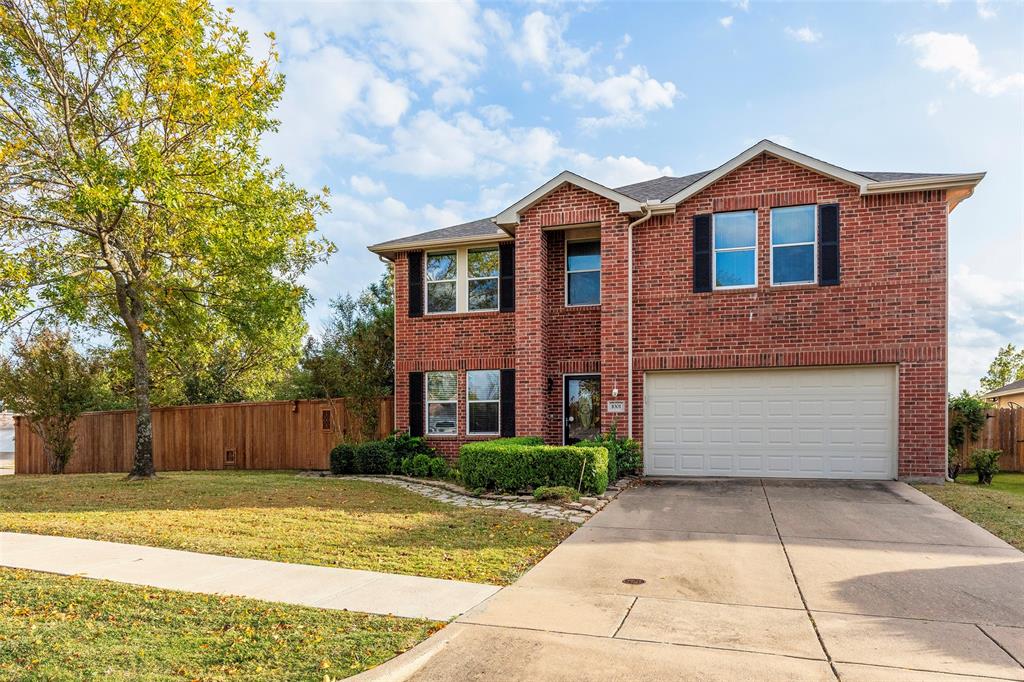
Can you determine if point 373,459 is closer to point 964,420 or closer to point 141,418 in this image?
point 141,418

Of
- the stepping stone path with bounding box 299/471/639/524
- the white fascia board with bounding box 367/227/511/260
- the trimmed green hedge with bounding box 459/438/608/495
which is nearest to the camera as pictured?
the stepping stone path with bounding box 299/471/639/524

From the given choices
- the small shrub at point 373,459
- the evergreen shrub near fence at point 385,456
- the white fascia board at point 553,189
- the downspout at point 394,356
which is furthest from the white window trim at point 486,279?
the small shrub at point 373,459

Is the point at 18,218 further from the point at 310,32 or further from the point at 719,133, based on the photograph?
the point at 719,133

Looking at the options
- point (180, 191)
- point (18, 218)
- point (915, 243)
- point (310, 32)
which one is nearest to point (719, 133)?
point (915, 243)

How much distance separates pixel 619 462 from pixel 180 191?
32.3 feet

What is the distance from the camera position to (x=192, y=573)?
656 centimetres

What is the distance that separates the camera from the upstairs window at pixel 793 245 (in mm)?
13344

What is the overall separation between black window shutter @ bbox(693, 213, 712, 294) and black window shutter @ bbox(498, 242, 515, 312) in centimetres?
404

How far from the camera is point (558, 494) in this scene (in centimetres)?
1071

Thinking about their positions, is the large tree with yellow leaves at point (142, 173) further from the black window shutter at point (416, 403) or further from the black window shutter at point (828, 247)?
the black window shutter at point (828, 247)

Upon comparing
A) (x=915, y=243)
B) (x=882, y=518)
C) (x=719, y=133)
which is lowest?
(x=882, y=518)

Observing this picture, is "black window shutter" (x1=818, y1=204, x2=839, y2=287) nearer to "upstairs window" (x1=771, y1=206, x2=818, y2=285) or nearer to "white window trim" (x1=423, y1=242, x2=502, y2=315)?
"upstairs window" (x1=771, y1=206, x2=818, y2=285)

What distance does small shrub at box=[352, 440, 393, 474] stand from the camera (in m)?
15.2

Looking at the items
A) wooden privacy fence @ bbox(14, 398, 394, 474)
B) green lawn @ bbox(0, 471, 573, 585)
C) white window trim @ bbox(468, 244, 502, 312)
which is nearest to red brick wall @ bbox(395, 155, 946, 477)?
white window trim @ bbox(468, 244, 502, 312)
